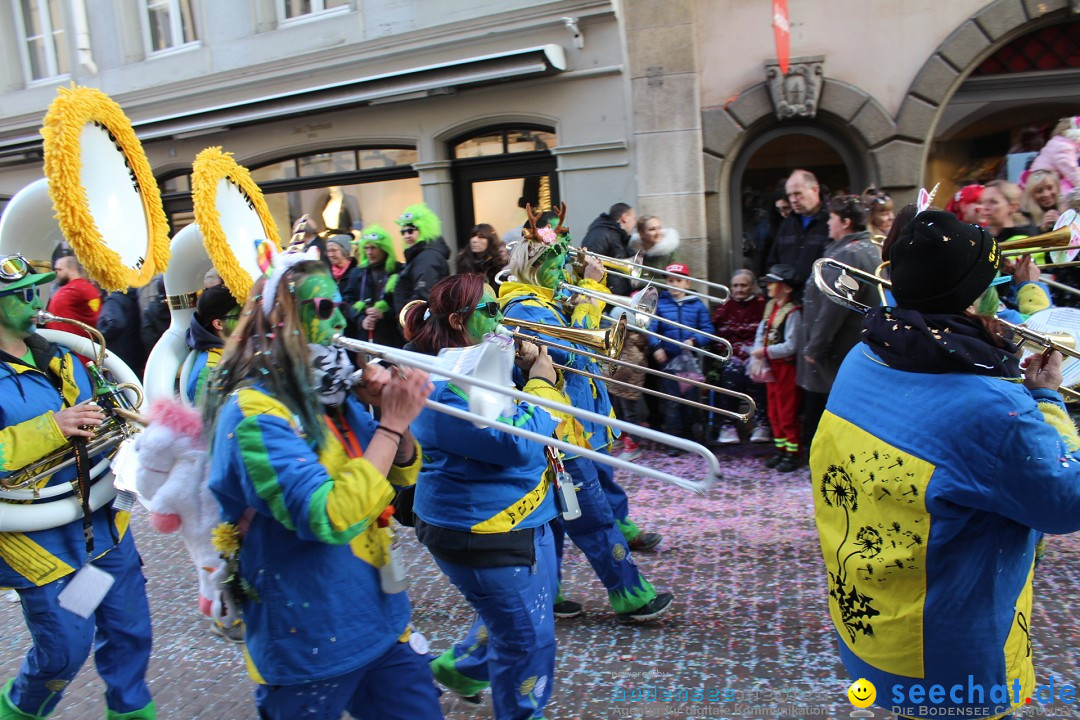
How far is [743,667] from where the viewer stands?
3.44 m

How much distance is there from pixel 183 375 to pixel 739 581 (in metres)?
2.86

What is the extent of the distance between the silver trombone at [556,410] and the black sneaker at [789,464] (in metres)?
4.24

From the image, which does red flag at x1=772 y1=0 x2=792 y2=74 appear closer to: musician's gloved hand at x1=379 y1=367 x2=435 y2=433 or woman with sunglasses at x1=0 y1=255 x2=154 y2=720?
woman with sunglasses at x1=0 y1=255 x2=154 y2=720

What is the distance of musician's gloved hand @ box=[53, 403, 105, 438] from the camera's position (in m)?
2.97

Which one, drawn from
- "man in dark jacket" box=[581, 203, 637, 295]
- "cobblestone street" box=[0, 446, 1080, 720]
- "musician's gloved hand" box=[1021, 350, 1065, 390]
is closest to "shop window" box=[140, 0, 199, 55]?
"man in dark jacket" box=[581, 203, 637, 295]

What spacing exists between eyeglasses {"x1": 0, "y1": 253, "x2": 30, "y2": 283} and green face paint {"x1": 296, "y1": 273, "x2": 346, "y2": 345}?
156cm

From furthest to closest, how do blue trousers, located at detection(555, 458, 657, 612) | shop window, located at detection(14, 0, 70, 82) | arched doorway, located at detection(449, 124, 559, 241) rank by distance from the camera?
shop window, located at detection(14, 0, 70, 82)
arched doorway, located at detection(449, 124, 559, 241)
blue trousers, located at detection(555, 458, 657, 612)

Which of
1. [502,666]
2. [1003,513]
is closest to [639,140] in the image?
[502,666]

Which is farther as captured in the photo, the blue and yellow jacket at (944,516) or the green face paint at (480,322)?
the green face paint at (480,322)

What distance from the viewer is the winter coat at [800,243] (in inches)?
230

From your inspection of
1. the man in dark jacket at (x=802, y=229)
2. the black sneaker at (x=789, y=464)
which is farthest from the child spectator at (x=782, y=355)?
the man in dark jacket at (x=802, y=229)

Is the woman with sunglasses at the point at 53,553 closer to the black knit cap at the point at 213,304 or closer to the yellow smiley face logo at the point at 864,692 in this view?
the black knit cap at the point at 213,304

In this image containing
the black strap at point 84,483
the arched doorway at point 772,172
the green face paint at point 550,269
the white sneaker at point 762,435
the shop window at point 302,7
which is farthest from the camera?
the shop window at point 302,7

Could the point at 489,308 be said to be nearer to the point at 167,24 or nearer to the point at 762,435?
the point at 762,435
